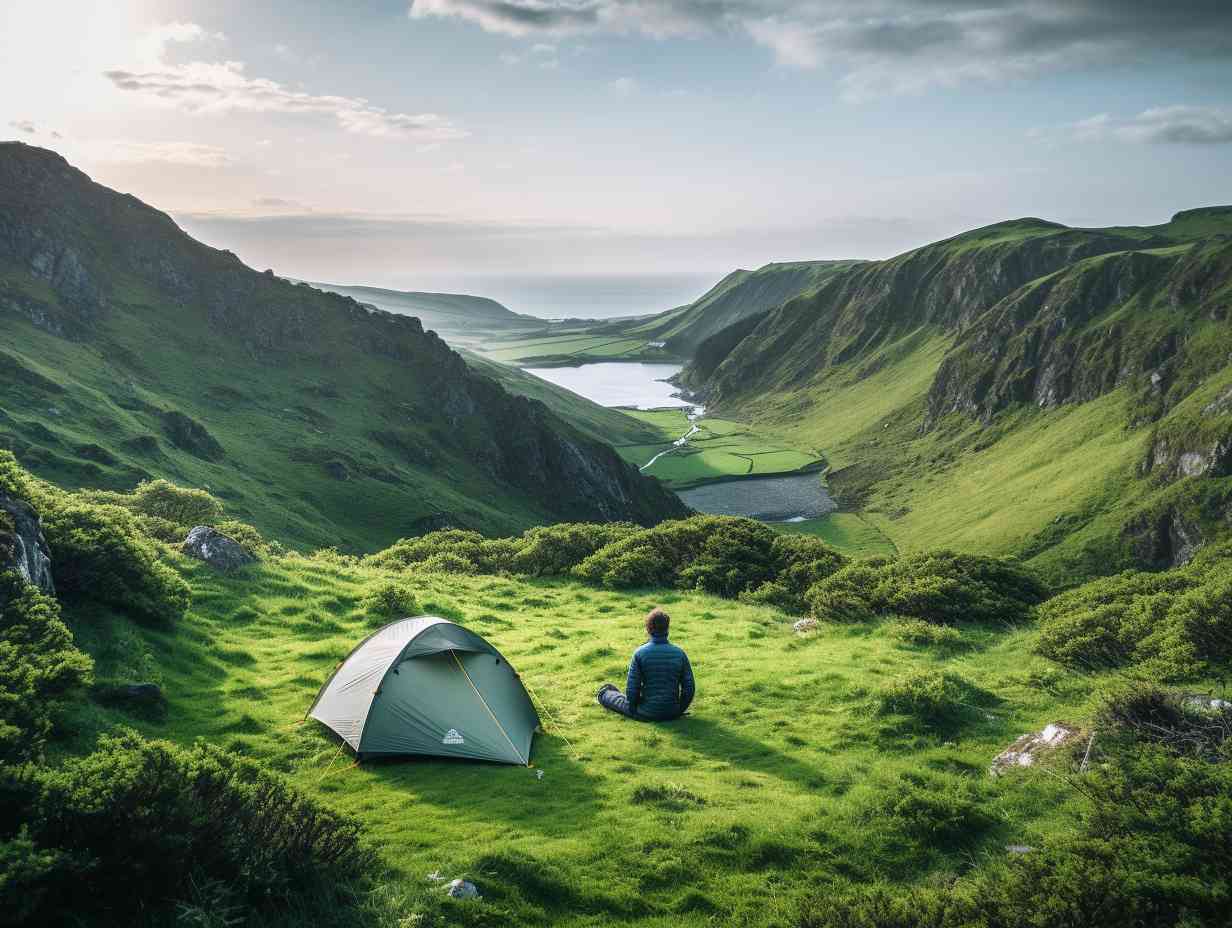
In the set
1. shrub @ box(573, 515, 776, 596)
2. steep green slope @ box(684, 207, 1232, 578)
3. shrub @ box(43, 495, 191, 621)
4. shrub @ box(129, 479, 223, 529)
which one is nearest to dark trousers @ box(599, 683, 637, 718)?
shrub @ box(43, 495, 191, 621)

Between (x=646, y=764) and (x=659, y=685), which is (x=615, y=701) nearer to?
(x=659, y=685)

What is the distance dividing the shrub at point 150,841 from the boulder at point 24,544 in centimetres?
724

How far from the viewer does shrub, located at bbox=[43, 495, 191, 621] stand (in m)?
18.6

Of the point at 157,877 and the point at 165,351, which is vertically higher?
the point at 165,351

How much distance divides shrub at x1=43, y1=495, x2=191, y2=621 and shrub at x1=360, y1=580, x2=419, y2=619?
5724mm

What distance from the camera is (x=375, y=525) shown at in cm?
7712

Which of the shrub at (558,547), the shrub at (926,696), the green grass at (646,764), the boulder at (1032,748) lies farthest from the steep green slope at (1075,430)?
the boulder at (1032,748)

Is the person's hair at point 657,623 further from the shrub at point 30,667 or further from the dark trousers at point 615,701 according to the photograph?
the shrub at point 30,667

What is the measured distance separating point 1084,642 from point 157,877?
1953 cm

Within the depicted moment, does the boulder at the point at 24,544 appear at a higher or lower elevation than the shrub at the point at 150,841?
higher

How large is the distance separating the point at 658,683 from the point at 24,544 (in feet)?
44.9

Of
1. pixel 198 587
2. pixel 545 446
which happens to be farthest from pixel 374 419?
pixel 198 587

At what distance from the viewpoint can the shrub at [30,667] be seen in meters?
11.0

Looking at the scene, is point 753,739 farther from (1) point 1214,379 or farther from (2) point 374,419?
(1) point 1214,379
